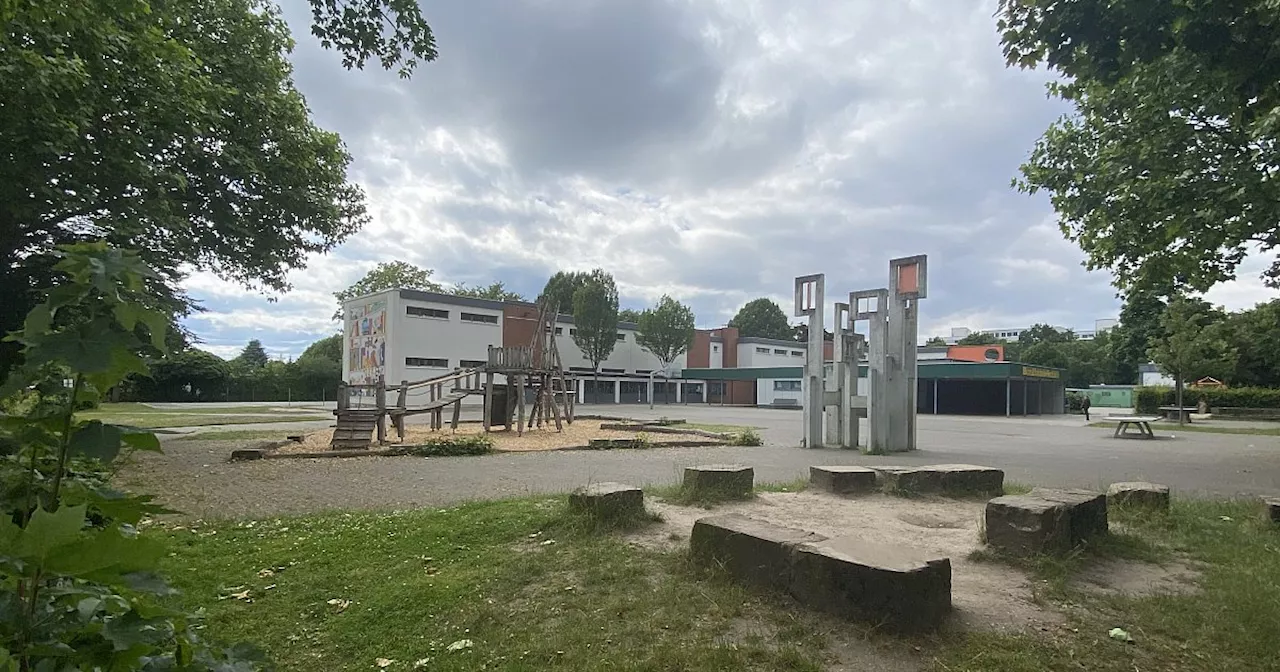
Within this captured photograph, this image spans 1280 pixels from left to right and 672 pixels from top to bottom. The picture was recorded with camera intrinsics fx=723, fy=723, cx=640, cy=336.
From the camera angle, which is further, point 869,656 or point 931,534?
point 931,534

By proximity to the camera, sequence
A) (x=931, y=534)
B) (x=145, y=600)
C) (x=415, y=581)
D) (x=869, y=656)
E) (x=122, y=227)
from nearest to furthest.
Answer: (x=145, y=600) → (x=869, y=656) → (x=415, y=581) → (x=931, y=534) → (x=122, y=227)

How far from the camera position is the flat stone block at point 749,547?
4.32m

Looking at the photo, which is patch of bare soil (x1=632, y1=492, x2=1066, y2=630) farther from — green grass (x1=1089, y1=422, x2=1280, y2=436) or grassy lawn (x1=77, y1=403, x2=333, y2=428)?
green grass (x1=1089, y1=422, x2=1280, y2=436)

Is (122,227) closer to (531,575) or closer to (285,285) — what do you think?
(285,285)

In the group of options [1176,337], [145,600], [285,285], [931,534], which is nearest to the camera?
[145,600]

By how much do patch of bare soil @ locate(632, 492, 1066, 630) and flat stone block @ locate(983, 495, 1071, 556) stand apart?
0.26 meters

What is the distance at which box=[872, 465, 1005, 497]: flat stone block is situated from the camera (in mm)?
8258

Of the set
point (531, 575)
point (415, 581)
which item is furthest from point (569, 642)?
point (415, 581)

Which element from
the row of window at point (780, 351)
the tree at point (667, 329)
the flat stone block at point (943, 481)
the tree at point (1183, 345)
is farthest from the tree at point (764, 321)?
the flat stone block at point (943, 481)

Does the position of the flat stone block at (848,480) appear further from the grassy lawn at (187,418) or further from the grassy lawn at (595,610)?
the grassy lawn at (187,418)

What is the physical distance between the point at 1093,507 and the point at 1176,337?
33.2 meters

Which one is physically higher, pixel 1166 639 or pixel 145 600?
pixel 145 600

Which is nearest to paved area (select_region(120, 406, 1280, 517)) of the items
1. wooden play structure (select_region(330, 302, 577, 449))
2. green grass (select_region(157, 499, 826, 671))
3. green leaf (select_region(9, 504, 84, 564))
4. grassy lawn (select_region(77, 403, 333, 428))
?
wooden play structure (select_region(330, 302, 577, 449))

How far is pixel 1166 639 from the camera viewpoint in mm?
3713
